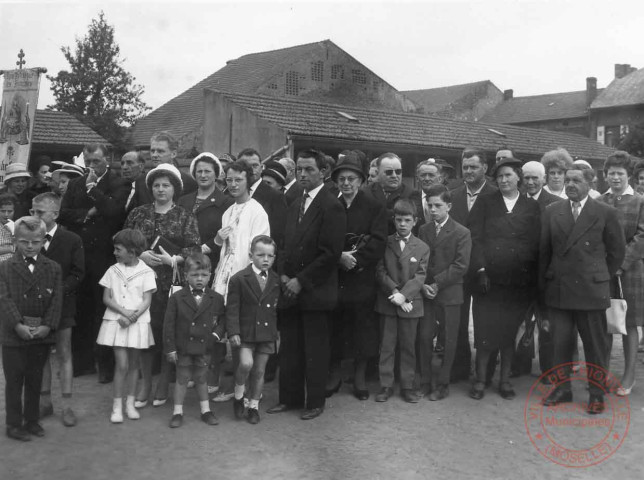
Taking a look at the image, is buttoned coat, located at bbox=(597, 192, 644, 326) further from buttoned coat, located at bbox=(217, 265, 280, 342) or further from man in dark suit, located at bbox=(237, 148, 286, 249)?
buttoned coat, located at bbox=(217, 265, 280, 342)

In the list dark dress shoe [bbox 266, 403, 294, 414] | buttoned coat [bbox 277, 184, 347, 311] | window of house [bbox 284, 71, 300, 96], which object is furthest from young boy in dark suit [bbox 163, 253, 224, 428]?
window of house [bbox 284, 71, 300, 96]

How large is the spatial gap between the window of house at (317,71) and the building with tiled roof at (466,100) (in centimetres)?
2554

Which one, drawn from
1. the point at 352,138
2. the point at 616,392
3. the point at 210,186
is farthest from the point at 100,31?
the point at 616,392

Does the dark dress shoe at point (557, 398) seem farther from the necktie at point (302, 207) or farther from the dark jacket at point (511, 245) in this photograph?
the necktie at point (302, 207)

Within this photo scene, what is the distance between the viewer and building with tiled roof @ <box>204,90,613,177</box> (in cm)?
1789

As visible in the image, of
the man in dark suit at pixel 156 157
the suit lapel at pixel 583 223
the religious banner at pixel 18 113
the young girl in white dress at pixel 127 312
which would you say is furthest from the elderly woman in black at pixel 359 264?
the religious banner at pixel 18 113

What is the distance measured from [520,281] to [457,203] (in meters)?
1.06

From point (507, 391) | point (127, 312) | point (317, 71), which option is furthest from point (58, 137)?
point (507, 391)

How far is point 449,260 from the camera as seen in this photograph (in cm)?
583

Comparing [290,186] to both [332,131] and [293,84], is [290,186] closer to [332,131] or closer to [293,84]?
[332,131]

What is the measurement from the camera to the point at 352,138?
18.0 metres

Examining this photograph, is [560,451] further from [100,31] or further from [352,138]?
[100,31]

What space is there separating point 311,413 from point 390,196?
2237 millimetres

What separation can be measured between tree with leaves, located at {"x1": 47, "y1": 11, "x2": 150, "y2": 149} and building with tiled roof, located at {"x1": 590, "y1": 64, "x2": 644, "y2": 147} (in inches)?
1317
